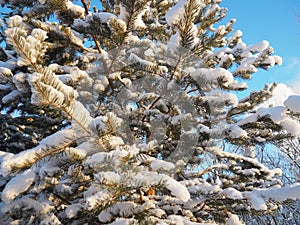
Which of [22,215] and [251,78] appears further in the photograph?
[251,78]

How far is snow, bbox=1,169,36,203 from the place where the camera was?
2029 mm

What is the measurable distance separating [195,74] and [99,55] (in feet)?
3.82

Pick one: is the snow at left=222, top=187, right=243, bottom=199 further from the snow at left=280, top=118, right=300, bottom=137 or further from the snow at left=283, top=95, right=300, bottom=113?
the snow at left=283, top=95, right=300, bottom=113

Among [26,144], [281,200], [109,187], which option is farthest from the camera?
[26,144]

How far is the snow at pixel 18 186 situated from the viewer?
2.03 metres

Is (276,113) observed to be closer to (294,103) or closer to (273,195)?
(294,103)

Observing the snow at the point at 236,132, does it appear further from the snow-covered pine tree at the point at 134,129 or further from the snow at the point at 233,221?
the snow at the point at 233,221

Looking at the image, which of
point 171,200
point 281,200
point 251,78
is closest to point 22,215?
point 171,200

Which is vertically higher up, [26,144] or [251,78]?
[251,78]

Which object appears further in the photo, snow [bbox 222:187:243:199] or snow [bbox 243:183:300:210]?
snow [bbox 222:187:243:199]

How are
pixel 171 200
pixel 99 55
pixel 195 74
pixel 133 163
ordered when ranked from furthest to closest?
pixel 99 55 < pixel 171 200 < pixel 195 74 < pixel 133 163

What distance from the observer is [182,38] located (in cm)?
206

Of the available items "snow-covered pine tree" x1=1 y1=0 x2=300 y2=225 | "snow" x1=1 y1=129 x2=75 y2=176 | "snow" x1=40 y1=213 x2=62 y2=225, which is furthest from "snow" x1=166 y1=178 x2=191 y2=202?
"snow" x1=40 y1=213 x2=62 y2=225

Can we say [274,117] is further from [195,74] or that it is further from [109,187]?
[109,187]
